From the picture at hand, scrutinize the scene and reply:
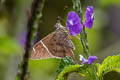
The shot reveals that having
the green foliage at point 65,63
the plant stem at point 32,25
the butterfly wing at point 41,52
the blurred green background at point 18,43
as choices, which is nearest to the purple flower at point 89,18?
the green foliage at point 65,63

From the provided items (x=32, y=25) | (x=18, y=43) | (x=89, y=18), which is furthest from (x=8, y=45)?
(x=32, y=25)

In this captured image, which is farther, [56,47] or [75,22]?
[56,47]

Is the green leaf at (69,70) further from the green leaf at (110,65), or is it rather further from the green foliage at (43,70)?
the green foliage at (43,70)

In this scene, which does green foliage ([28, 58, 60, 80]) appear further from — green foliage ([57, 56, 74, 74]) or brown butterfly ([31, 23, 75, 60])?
green foliage ([57, 56, 74, 74])

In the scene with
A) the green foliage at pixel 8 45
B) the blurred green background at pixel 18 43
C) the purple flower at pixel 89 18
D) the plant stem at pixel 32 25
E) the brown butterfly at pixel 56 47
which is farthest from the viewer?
the blurred green background at pixel 18 43

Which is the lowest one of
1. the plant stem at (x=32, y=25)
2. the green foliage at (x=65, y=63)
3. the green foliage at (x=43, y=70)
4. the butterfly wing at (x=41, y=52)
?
the green foliage at (x=43, y=70)

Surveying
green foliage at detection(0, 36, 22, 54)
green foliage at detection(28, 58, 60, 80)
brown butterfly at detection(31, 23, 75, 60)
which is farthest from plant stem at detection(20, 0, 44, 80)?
green foliage at detection(28, 58, 60, 80)

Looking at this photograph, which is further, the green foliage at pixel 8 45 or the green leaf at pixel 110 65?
the green foliage at pixel 8 45

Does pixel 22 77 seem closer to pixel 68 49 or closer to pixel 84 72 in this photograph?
pixel 84 72

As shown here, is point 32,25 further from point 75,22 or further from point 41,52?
point 41,52
